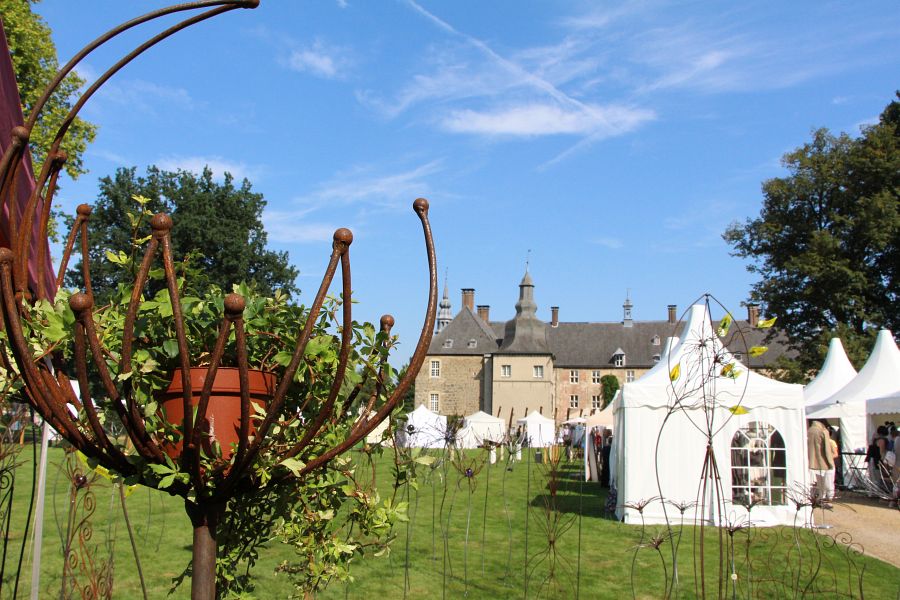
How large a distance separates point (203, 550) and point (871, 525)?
42.9 feet

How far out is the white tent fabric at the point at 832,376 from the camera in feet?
68.0

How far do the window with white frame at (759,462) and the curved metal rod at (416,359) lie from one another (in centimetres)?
1133

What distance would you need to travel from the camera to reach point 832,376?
21.0 m

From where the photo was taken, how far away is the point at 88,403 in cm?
143

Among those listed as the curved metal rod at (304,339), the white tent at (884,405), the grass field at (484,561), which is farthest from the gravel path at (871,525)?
the curved metal rod at (304,339)

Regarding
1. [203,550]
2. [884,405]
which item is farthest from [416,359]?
[884,405]

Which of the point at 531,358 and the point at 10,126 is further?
the point at 531,358

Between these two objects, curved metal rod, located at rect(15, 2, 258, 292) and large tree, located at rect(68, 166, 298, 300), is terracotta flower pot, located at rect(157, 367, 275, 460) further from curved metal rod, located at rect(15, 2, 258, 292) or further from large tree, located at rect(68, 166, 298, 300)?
large tree, located at rect(68, 166, 298, 300)

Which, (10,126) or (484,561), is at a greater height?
(10,126)

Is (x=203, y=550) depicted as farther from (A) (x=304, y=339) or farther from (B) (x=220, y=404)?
(A) (x=304, y=339)

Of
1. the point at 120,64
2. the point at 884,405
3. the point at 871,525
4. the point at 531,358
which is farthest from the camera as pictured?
the point at 531,358

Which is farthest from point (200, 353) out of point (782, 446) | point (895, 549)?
point (782, 446)

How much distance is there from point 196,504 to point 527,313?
6030cm

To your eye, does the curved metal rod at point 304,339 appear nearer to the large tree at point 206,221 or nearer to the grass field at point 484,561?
the grass field at point 484,561
